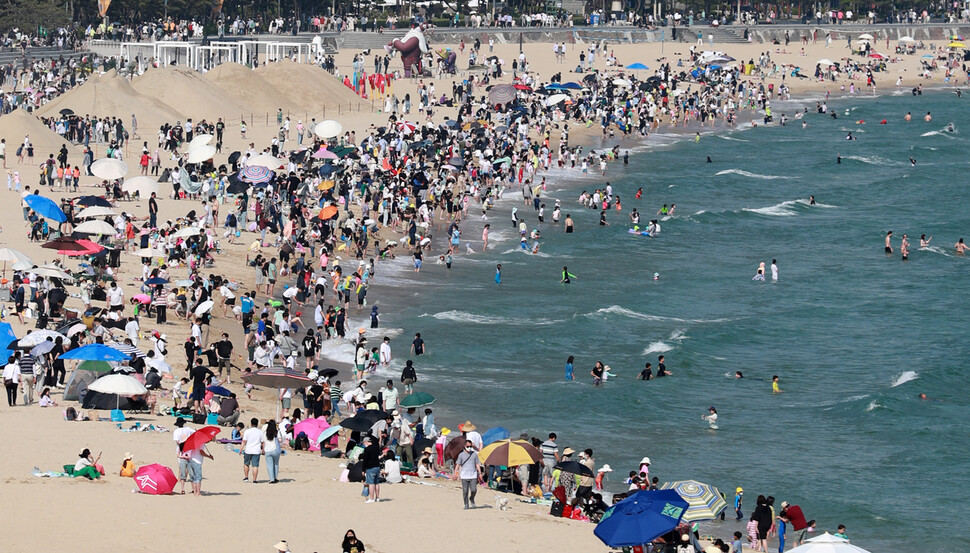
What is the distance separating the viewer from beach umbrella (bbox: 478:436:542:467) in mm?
23891

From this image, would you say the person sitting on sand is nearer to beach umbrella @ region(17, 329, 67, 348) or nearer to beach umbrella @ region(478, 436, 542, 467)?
beach umbrella @ region(17, 329, 67, 348)

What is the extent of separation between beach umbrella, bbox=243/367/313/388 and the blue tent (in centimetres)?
456

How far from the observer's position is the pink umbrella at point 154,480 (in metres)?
21.1

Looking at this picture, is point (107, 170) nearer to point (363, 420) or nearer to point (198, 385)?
point (198, 385)

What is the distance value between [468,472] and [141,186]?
77.6ft

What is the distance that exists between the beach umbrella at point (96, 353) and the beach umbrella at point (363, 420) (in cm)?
439

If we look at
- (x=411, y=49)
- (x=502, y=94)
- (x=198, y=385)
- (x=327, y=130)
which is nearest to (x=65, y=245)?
(x=198, y=385)

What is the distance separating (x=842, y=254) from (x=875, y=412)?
19828 mm

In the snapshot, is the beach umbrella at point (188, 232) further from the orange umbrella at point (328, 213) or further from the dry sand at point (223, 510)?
the dry sand at point (223, 510)

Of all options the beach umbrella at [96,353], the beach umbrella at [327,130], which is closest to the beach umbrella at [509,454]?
the beach umbrella at [96,353]

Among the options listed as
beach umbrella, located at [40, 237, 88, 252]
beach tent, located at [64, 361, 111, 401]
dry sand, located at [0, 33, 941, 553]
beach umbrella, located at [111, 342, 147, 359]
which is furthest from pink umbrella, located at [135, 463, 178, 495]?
beach umbrella, located at [40, 237, 88, 252]

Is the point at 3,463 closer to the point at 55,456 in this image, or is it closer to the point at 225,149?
the point at 55,456

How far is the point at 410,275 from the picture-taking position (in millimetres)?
43312

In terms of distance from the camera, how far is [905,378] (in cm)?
3522
